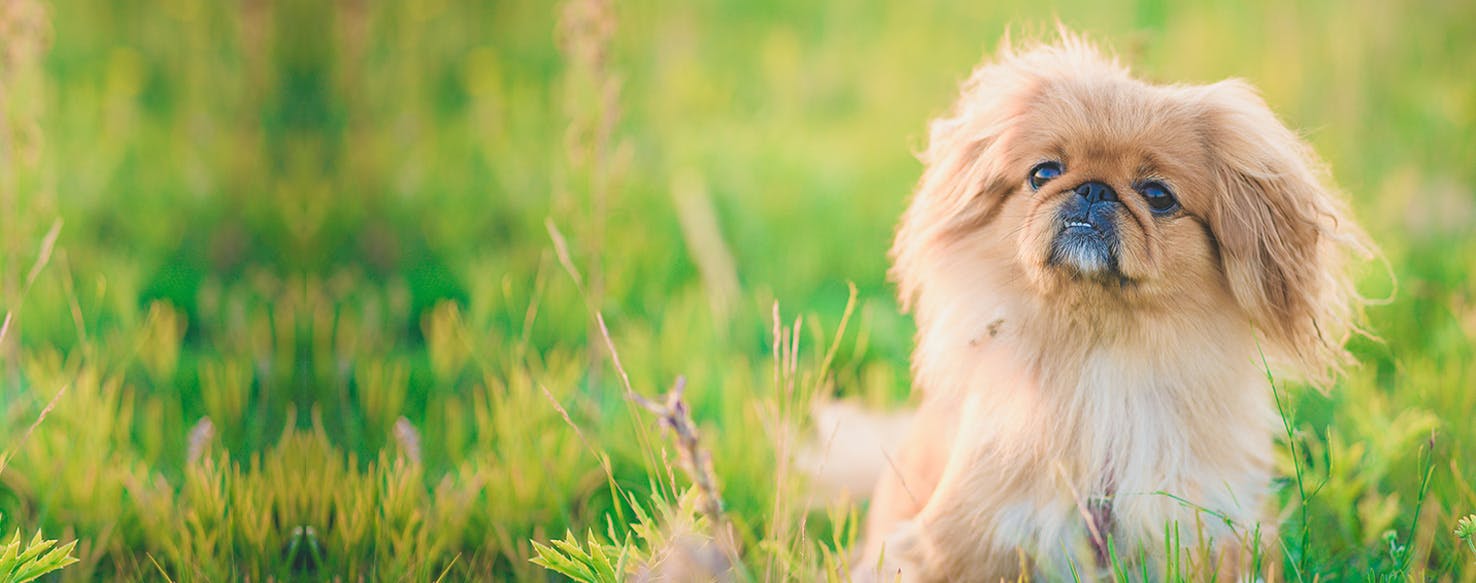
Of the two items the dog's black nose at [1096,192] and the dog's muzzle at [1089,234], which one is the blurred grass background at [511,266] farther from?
the dog's black nose at [1096,192]

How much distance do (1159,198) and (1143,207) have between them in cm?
6

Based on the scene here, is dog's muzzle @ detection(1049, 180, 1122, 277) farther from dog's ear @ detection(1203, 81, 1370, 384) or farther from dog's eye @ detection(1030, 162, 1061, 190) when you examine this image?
dog's ear @ detection(1203, 81, 1370, 384)

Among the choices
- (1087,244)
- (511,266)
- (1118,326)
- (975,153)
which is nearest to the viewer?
(1087,244)

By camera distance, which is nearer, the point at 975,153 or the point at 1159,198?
the point at 1159,198

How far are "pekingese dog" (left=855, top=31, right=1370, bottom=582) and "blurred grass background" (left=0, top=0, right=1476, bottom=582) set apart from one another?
21 cm

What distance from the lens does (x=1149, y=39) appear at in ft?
11.5

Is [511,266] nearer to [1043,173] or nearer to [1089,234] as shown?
[1043,173]

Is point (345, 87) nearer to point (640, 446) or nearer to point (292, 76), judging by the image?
point (292, 76)

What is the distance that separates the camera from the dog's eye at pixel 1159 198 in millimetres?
2287

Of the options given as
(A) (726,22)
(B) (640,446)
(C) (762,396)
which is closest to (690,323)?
(C) (762,396)

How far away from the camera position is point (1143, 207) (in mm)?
2248

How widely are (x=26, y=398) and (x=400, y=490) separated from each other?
1.13m

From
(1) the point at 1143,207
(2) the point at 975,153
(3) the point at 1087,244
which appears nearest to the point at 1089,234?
(3) the point at 1087,244

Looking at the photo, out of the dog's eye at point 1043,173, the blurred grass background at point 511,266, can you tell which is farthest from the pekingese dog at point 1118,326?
the blurred grass background at point 511,266
